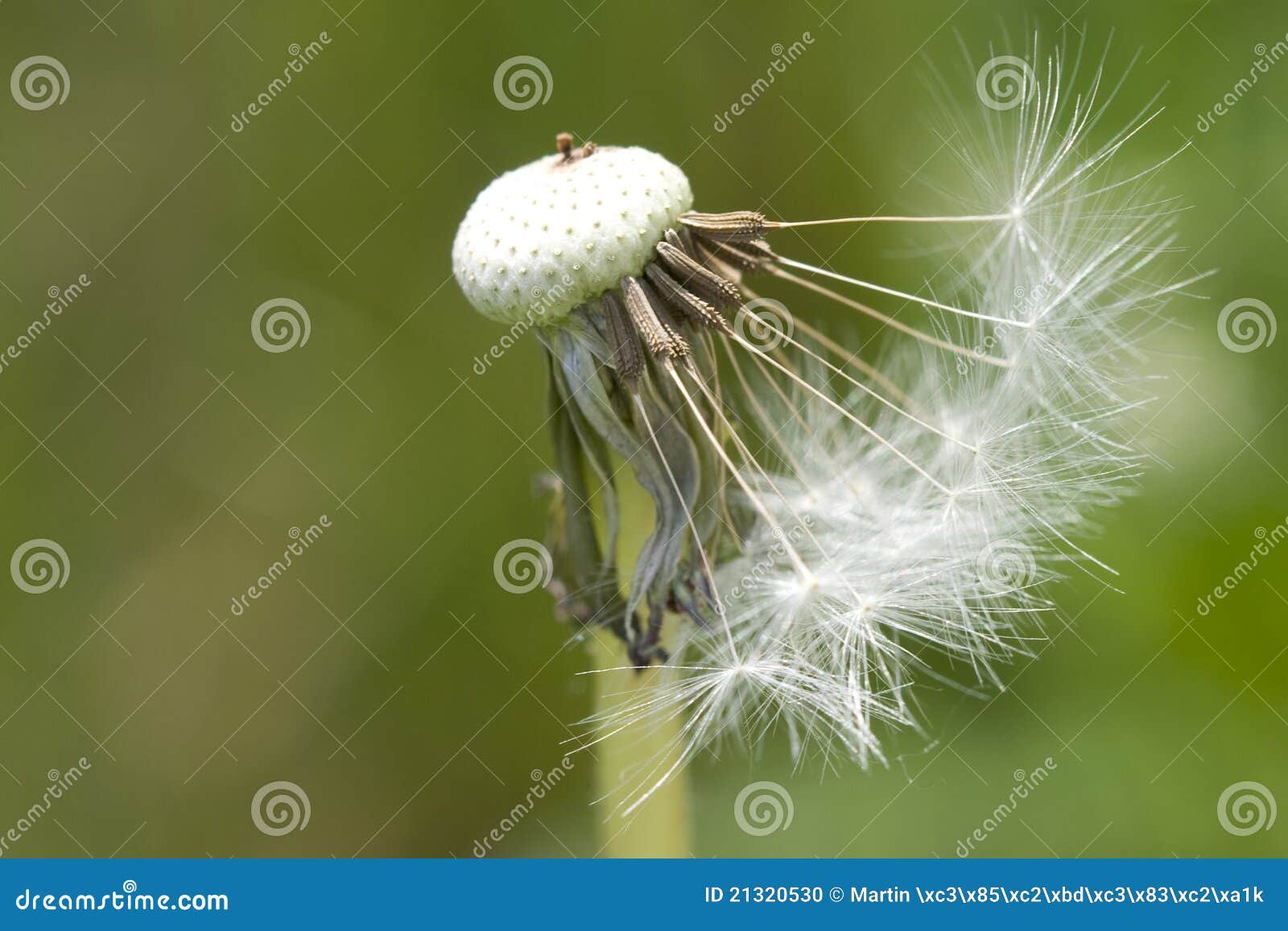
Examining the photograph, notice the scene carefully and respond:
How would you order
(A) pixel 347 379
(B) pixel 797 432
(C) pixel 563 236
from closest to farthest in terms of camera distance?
(C) pixel 563 236 < (B) pixel 797 432 < (A) pixel 347 379

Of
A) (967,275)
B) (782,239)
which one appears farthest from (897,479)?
(782,239)

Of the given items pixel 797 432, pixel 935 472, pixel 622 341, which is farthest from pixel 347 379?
pixel 935 472

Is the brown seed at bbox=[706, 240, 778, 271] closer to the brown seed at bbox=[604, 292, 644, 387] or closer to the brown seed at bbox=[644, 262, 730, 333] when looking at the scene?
the brown seed at bbox=[644, 262, 730, 333]

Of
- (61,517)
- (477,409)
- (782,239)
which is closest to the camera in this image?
(782,239)

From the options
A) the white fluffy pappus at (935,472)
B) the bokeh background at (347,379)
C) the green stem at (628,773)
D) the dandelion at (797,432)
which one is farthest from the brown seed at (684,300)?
the bokeh background at (347,379)

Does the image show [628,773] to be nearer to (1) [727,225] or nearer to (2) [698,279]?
(2) [698,279]

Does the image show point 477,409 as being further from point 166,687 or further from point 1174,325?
point 1174,325
